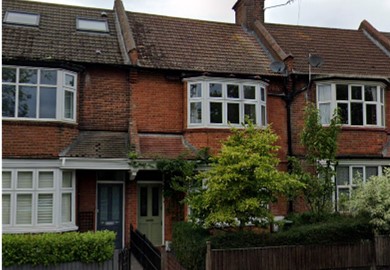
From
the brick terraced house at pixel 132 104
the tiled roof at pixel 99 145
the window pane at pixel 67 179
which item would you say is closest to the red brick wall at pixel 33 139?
the brick terraced house at pixel 132 104

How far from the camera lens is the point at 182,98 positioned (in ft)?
48.5

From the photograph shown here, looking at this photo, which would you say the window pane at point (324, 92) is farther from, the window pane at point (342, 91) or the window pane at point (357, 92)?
the window pane at point (357, 92)

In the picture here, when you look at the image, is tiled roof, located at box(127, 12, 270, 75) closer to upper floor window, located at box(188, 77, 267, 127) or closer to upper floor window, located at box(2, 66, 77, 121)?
upper floor window, located at box(188, 77, 267, 127)

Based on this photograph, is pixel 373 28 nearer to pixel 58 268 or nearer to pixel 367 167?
pixel 367 167

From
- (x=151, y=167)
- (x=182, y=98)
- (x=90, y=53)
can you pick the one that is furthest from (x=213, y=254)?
(x=90, y=53)

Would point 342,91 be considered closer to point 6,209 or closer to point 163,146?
point 163,146

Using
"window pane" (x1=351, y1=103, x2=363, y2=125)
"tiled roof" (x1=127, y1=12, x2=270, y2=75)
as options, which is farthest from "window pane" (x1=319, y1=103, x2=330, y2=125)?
"tiled roof" (x1=127, y1=12, x2=270, y2=75)

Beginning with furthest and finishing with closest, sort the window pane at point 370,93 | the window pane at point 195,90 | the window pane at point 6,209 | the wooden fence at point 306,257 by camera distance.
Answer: the window pane at point 370,93
the window pane at point 195,90
the window pane at point 6,209
the wooden fence at point 306,257

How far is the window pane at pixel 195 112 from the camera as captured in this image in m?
14.3

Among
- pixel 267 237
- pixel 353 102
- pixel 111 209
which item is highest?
pixel 353 102

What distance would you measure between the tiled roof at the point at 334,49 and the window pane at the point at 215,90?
11.4 feet

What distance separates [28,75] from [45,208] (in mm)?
4058

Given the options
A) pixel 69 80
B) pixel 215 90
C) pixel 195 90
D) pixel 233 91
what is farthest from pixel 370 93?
pixel 69 80

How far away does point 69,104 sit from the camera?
13195mm
